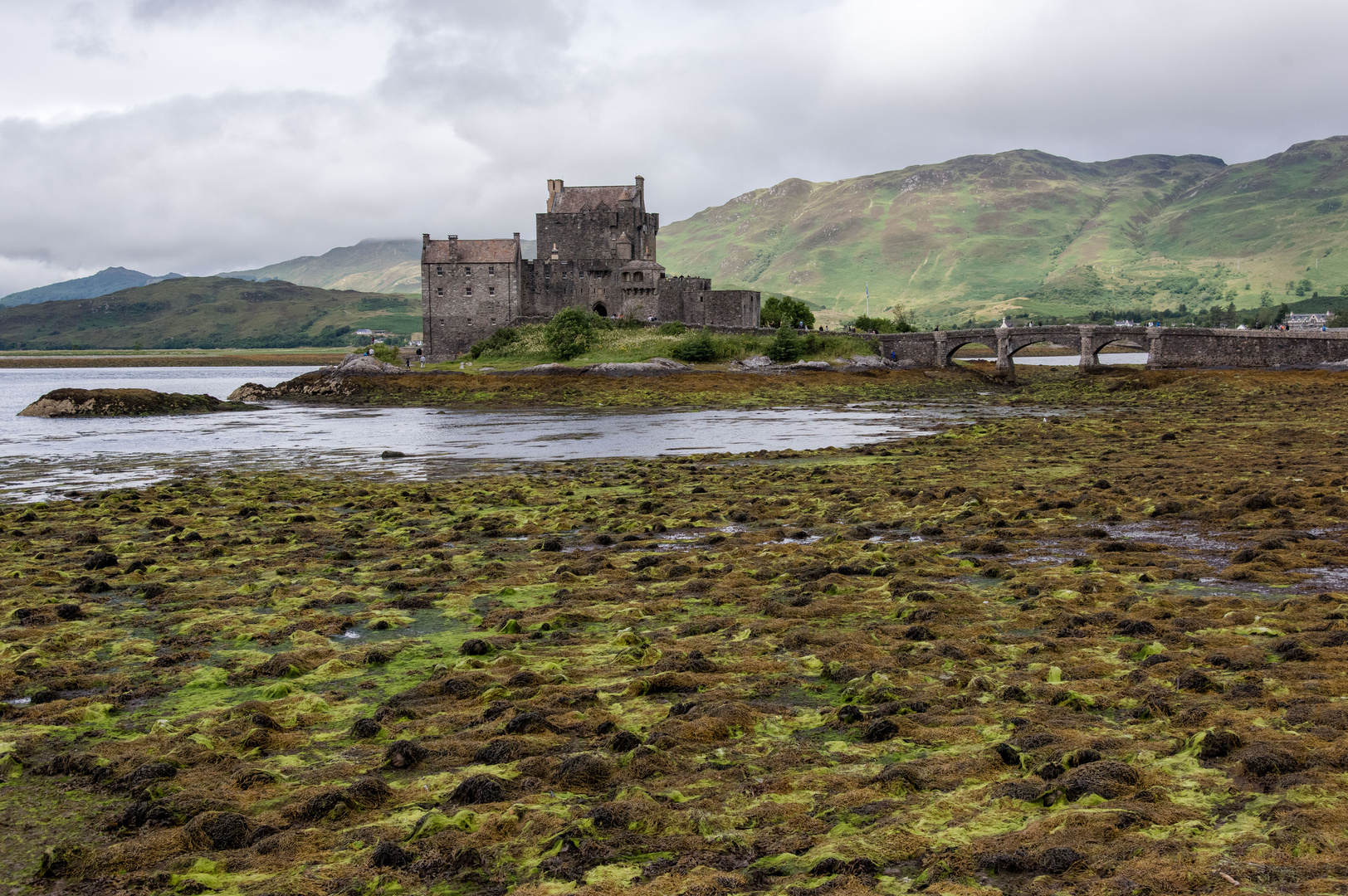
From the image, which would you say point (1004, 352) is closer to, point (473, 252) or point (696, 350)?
point (696, 350)

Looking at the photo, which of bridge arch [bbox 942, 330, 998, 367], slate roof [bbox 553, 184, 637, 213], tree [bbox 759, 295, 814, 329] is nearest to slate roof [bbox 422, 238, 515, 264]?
slate roof [bbox 553, 184, 637, 213]

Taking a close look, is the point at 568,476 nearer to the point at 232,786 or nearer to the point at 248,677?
the point at 248,677

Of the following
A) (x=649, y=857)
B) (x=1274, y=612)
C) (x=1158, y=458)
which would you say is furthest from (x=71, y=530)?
(x=1158, y=458)

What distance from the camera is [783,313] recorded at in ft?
389

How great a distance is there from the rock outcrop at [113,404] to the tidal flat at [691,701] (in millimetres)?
53703

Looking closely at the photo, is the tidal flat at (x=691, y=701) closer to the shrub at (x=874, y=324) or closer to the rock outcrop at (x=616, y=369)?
the rock outcrop at (x=616, y=369)

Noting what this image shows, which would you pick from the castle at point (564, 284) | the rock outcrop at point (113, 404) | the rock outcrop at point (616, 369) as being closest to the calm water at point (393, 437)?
the rock outcrop at point (113, 404)

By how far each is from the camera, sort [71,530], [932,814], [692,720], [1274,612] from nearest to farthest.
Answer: [932,814] → [692,720] → [1274,612] → [71,530]

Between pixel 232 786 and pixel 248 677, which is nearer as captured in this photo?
pixel 232 786

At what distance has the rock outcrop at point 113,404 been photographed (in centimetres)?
7000

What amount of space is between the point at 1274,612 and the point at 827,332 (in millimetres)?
96912

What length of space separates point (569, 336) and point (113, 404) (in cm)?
4143

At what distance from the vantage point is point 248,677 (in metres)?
11.6

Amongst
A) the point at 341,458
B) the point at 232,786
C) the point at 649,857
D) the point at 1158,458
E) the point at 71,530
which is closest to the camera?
the point at 649,857
